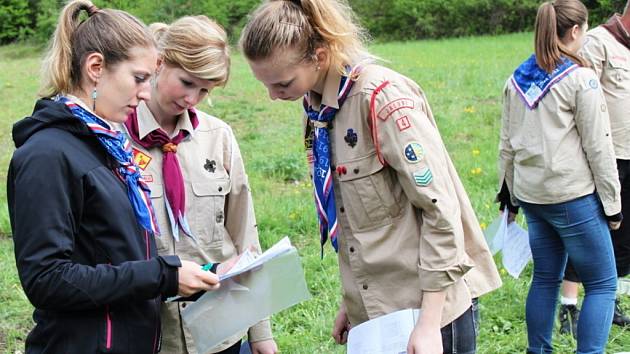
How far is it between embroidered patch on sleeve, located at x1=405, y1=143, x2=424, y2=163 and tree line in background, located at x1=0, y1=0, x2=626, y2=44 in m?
25.2

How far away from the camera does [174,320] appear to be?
2.44 meters

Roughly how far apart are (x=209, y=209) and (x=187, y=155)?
188mm

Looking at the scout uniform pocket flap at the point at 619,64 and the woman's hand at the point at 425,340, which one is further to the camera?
the scout uniform pocket flap at the point at 619,64

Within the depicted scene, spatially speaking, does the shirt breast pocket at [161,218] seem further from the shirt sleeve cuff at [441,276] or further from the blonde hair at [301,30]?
the shirt sleeve cuff at [441,276]

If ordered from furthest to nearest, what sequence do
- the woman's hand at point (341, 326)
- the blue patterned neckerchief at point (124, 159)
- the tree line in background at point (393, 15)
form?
the tree line in background at point (393, 15) < the woman's hand at point (341, 326) < the blue patterned neckerchief at point (124, 159)

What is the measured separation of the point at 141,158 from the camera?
7.77ft

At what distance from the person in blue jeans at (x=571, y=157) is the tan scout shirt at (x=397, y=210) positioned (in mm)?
1333

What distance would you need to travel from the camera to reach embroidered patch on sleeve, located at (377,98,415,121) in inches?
78.7

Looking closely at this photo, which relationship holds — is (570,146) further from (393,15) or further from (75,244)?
(393,15)

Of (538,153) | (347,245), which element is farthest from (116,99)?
(538,153)

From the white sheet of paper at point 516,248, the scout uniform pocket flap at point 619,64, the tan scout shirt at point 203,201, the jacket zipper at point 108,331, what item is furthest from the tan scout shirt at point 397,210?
the scout uniform pocket flap at point 619,64

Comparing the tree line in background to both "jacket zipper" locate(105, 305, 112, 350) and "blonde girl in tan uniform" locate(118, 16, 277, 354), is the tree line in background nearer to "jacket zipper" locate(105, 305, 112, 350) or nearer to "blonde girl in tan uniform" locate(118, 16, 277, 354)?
"blonde girl in tan uniform" locate(118, 16, 277, 354)

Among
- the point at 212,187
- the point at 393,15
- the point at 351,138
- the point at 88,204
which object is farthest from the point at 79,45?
the point at 393,15

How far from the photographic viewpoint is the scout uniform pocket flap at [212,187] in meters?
2.45
